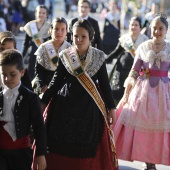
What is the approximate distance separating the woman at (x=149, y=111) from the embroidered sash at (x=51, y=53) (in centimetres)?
77

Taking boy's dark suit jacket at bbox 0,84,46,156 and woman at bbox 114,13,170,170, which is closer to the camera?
boy's dark suit jacket at bbox 0,84,46,156

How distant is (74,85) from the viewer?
548 cm

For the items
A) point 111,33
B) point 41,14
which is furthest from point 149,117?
point 111,33

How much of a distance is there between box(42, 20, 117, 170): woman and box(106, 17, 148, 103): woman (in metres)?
2.45

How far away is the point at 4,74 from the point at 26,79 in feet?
2.61

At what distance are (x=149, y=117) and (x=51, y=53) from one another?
117 centimetres

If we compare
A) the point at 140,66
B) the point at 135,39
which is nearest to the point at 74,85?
the point at 140,66

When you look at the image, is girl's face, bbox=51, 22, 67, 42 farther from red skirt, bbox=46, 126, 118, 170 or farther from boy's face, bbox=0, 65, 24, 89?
boy's face, bbox=0, 65, 24, 89

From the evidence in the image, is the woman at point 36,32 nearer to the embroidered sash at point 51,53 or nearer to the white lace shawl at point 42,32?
the white lace shawl at point 42,32

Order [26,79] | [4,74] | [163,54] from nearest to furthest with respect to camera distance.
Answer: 1. [4,74]
2. [26,79]
3. [163,54]

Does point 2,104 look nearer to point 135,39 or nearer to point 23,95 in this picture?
point 23,95

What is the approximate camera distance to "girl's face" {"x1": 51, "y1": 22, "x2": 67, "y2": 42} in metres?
6.55

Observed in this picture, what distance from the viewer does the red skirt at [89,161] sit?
5.46m

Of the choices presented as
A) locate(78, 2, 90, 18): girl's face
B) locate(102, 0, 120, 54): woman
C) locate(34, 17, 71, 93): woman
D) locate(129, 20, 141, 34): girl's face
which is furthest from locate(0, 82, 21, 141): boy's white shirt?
locate(102, 0, 120, 54): woman
